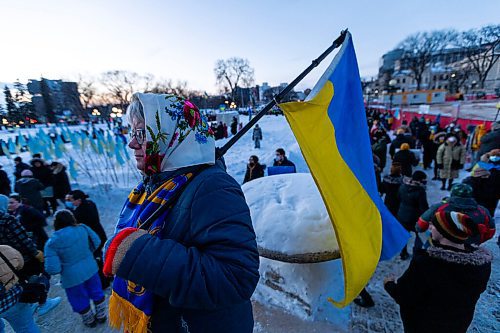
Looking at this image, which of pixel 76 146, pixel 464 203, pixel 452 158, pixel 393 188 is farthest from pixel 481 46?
pixel 76 146

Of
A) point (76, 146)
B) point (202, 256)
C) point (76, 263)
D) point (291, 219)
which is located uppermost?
point (202, 256)

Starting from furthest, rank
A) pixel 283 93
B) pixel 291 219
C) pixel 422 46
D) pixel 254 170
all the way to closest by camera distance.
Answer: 1. pixel 422 46
2. pixel 254 170
3. pixel 291 219
4. pixel 283 93

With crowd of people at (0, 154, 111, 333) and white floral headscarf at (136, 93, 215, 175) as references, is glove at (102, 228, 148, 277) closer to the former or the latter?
white floral headscarf at (136, 93, 215, 175)

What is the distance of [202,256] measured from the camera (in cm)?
91

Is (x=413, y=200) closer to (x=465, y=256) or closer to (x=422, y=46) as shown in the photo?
(x=465, y=256)

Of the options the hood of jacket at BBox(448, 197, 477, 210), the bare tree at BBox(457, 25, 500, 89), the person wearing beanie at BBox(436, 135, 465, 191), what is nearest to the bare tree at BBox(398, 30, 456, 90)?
the bare tree at BBox(457, 25, 500, 89)

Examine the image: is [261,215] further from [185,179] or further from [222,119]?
[222,119]

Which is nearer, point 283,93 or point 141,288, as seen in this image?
point 141,288

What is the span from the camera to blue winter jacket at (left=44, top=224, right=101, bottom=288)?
8.52ft

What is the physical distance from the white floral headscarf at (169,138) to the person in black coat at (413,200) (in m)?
3.72

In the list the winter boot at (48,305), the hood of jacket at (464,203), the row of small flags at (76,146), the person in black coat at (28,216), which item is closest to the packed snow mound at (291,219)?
the hood of jacket at (464,203)

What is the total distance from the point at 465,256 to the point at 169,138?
184cm

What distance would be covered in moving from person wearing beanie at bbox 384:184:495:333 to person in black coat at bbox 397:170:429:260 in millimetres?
2146

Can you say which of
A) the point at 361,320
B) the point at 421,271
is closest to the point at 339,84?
the point at 421,271
